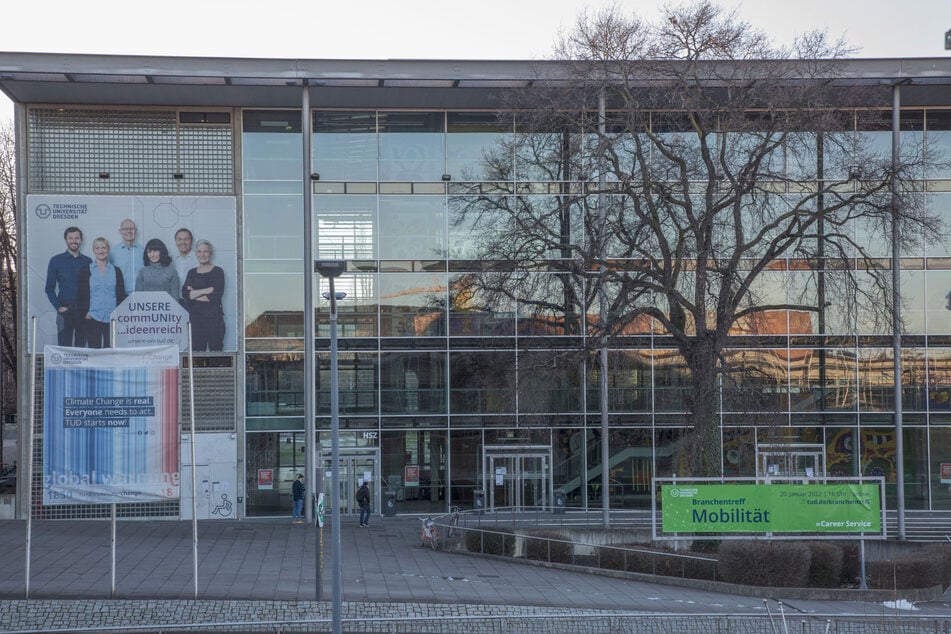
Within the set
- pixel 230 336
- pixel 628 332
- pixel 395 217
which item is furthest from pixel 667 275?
→ pixel 230 336

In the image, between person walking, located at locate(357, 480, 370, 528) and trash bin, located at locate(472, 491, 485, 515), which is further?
trash bin, located at locate(472, 491, 485, 515)

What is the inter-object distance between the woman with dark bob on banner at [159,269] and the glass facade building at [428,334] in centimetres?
171

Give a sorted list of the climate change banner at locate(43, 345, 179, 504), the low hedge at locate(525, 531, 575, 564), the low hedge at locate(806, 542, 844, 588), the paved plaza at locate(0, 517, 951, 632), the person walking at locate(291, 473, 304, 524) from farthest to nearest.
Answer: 1. the person walking at locate(291, 473, 304, 524)
2. the low hedge at locate(525, 531, 575, 564)
3. the low hedge at locate(806, 542, 844, 588)
4. the climate change banner at locate(43, 345, 179, 504)
5. the paved plaza at locate(0, 517, 951, 632)

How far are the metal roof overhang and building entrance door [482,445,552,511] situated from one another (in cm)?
1113

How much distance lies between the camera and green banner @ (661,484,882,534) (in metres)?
23.9

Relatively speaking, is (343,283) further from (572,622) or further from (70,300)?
(572,622)

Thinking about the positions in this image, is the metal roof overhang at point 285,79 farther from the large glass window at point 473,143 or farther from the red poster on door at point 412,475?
the red poster on door at point 412,475

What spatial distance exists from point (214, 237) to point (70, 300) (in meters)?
4.68

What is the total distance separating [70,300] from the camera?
1257 inches

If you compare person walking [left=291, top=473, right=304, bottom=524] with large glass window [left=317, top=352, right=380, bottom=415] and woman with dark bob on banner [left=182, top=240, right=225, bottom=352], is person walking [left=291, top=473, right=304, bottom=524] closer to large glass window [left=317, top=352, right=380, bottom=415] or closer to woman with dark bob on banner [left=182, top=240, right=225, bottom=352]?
large glass window [left=317, top=352, right=380, bottom=415]

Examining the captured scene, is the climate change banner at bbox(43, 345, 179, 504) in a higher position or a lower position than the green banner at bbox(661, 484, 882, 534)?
higher

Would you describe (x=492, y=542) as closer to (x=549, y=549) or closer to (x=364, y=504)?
(x=549, y=549)

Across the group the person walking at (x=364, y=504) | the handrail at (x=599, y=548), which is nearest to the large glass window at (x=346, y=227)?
the person walking at (x=364, y=504)

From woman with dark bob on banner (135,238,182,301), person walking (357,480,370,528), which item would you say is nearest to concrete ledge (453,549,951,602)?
person walking (357,480,370,528)
